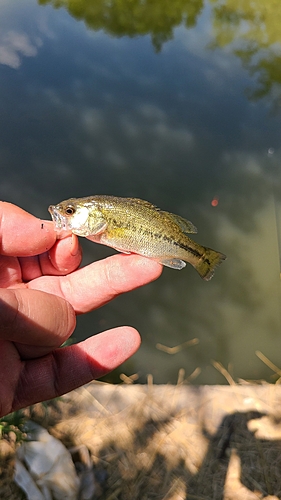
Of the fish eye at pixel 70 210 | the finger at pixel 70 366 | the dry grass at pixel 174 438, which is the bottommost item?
the dry grass at pixel 174 438

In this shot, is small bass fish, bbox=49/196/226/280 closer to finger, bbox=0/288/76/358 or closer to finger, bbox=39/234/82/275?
finger, bbox=39/234/82/275

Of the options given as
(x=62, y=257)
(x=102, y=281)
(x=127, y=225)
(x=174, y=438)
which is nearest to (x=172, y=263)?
(x=127, y=225)

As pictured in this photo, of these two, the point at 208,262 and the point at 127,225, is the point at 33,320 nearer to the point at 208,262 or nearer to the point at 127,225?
the point at 127,225

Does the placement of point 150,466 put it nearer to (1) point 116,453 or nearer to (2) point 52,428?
(1) point 116,453

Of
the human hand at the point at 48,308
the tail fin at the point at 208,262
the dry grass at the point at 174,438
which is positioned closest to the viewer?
Result: the human hand at the point at 48,308

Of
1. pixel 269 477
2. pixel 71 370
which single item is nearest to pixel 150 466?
pixel 269 477

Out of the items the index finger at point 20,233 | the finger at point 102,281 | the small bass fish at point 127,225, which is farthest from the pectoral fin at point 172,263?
the index finger at point 20,233

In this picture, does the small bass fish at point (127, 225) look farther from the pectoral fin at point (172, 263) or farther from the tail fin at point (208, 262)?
the tail fin at point (208, 262)
